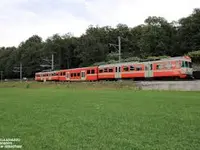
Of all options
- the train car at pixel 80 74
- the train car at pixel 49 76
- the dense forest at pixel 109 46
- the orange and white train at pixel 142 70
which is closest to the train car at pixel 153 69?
the orange and white train at pixel 142 70

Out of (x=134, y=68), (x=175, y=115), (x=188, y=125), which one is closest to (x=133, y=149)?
(x=188, y=125)

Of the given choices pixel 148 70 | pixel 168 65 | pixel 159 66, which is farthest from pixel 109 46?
pixel 168 65

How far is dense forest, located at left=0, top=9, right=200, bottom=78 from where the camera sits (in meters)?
68.2

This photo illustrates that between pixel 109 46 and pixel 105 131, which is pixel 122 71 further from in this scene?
pixel 109 46

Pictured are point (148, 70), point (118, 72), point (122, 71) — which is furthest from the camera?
point (118, 72)

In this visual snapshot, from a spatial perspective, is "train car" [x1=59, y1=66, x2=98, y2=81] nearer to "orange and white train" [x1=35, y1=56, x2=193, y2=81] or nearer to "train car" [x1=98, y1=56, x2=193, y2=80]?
"orange and white train" [x1=35, y1=56, x2=193, y2=81]

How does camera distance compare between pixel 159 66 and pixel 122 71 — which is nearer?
pixel 159 66

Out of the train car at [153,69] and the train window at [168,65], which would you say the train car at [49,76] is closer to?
the train car at [153,69]

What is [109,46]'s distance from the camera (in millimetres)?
92375

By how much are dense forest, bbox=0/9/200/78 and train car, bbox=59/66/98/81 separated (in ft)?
20.1

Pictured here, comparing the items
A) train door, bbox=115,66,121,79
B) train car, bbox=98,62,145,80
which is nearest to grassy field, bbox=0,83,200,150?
train car, bbox=98,62,145,80

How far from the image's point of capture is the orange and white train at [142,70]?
3472 cm

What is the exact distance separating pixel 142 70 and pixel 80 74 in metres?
16.5

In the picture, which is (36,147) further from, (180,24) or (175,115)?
(180,24)
